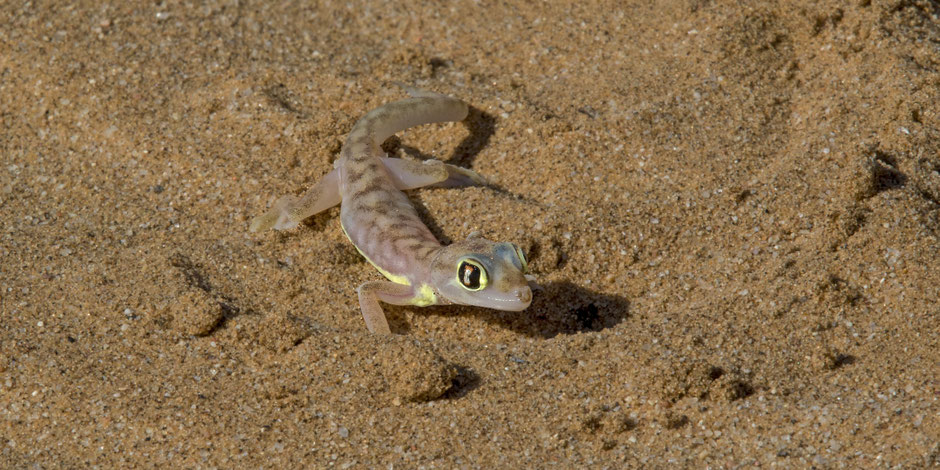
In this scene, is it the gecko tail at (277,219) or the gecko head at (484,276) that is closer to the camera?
the gecko head at (484,276)

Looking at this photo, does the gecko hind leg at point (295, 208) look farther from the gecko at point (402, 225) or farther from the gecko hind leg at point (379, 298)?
the gecko hind leg at point (379, 298)

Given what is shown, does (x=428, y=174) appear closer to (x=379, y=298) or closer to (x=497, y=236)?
(x=497, y=236)

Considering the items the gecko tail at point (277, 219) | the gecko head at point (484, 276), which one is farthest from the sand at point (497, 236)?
the gecko head at point (484, 276)

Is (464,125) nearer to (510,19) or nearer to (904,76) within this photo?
(510,19)

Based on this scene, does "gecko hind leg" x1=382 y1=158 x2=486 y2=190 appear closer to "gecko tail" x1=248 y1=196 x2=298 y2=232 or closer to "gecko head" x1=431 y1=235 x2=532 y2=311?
"gecko tail" x1=248 y1=196 x2=298 y2=232

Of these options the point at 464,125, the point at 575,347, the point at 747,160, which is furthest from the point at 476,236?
the point at 747,160

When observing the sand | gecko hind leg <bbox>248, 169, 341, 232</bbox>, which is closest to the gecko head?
the sand
